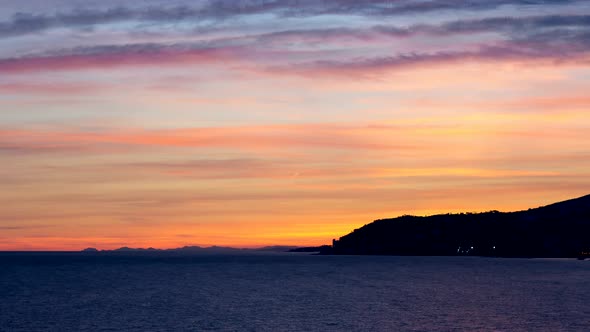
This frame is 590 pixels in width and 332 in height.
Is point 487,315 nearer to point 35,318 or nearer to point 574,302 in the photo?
point 574,302

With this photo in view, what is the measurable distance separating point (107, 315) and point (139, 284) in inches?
3091

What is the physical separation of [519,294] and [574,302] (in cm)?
2063

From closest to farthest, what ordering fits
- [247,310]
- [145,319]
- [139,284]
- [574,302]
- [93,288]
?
1. [145,319]
2. [247,310]
3. [574,302]
4. [93,288]
5. [139,284]

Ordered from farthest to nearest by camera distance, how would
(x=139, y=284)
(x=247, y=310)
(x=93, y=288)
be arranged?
1. (x=139, y=284)
2. (x=93, y=288)
3. (x=247, y=310)

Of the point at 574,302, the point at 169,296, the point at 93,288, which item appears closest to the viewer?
the point at 574,302

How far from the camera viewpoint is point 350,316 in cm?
11156

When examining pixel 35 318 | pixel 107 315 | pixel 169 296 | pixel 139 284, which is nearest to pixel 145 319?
pixel 107 315

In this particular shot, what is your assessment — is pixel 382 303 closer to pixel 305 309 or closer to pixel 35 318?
pixel 305 309

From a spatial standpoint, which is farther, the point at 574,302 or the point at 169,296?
the point at 169,296

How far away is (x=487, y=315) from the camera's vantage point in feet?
363

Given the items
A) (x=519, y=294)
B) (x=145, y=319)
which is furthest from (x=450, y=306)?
(x=145, y=319)

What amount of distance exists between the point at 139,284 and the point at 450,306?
92345mm

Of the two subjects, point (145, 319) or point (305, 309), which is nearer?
point (145, 319)

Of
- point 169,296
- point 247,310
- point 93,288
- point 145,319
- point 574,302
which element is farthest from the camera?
point 93,288
